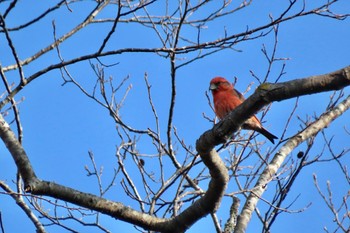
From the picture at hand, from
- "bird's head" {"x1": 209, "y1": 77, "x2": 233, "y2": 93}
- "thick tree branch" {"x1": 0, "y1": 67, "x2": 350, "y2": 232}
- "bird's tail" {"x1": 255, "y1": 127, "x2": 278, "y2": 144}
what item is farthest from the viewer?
"bird's head" {"x1": 209, "y1": 77, "x2": 233, "y2": 93}

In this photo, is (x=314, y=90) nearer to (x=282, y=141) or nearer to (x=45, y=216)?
(x=282, y=141)

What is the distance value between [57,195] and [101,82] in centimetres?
200

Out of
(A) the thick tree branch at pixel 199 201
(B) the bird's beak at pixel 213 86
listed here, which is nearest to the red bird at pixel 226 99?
(B) the bird's beak at pixel 213 86

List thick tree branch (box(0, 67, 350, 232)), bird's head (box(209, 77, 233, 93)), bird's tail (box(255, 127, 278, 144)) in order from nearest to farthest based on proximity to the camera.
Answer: thick tree branch (box(0, 67, 350, 232)), bird's tail (box(255, 127, 278, 144)), bird's head (box(209, 77, 233, 93))

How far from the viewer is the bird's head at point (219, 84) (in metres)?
6.19

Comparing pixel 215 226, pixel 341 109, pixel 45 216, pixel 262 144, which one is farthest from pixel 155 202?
pixel 341 109

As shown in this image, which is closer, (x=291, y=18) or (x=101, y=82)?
(x=291, y=18)

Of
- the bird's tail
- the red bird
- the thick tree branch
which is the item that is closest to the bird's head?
the red bird

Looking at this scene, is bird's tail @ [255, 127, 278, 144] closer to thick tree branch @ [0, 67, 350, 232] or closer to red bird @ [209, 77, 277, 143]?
red bird @ [209, 77, 277, 143]

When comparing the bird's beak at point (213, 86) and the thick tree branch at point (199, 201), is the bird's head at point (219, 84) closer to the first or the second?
the bird's beak at point (213, 86)

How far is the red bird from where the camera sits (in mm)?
5555

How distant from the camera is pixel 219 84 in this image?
20.5 ft

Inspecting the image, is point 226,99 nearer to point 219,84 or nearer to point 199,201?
point 219,84

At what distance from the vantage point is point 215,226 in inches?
160
